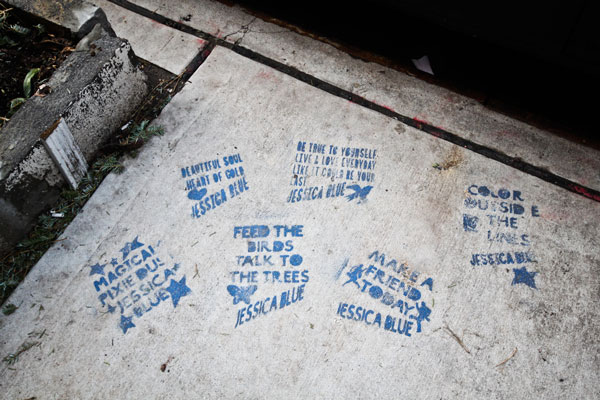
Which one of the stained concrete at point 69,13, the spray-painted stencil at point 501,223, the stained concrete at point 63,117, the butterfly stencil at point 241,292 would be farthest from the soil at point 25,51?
the spray-painted stencil at point 501,223

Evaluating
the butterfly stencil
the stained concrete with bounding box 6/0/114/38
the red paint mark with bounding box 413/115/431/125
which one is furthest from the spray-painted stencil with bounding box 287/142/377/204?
the stained concrete with bounding box 6/0/114/38

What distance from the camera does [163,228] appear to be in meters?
2.33

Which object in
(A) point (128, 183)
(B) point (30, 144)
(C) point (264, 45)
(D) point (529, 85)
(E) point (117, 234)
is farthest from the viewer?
(C) point (264, 45)

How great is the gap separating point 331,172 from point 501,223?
953 mm

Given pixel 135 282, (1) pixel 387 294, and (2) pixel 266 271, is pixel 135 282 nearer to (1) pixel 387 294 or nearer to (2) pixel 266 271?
(2) pixel 266 271

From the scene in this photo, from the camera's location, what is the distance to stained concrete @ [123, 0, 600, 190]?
2678 millimetres

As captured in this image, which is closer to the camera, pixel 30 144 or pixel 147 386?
pixel 147 386

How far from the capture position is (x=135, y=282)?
2.18 metres

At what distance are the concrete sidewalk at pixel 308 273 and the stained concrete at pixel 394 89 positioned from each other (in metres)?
0.17

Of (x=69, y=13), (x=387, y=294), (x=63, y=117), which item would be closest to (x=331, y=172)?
(x=387, y=294)

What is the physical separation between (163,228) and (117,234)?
0.23 metres

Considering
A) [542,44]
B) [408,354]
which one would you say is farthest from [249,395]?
[542,44]

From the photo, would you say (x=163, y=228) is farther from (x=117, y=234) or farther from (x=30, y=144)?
(x=30, y=144)

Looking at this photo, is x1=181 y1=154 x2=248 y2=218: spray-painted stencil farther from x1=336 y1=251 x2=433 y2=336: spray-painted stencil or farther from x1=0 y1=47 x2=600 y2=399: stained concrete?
x1=336 y1=251 x2=433 y2=336: spray-painted stencil
